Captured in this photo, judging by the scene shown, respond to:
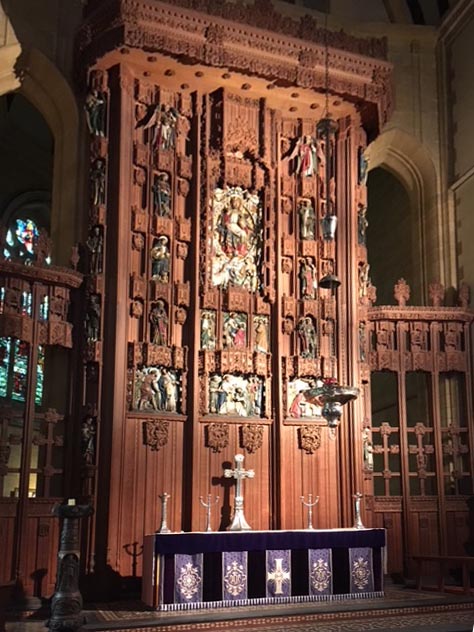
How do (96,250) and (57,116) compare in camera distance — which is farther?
(57,116)

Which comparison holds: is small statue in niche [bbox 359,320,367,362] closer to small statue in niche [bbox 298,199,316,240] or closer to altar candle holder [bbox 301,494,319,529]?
small statue in niche [bbox 298,199,316,240]

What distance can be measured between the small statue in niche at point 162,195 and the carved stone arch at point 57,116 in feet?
4.65

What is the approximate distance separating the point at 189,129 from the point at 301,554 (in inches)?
277

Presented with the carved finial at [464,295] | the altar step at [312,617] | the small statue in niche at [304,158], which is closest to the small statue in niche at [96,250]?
the small statue in niche at [304,158]

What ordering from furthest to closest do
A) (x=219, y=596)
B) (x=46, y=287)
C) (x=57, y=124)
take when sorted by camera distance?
(x=57, y=124) < (x=46, y=287) < (x=219, y=596)

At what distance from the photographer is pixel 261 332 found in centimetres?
1284

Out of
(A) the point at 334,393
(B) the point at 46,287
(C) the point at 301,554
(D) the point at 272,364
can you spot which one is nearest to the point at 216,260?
(D) the point at 272,364

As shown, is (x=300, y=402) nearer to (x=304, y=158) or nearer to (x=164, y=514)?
(x=164, y=514)

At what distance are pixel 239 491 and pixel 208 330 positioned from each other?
2.55 metres

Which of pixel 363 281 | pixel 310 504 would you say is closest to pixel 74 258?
pixel 363 281

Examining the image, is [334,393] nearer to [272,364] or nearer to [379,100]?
[272,364]

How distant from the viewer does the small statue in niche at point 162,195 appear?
12633 mm

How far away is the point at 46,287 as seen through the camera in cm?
1188

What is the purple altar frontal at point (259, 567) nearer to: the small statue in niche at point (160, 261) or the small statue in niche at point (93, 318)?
the small statue in niche at point (93, 318)
